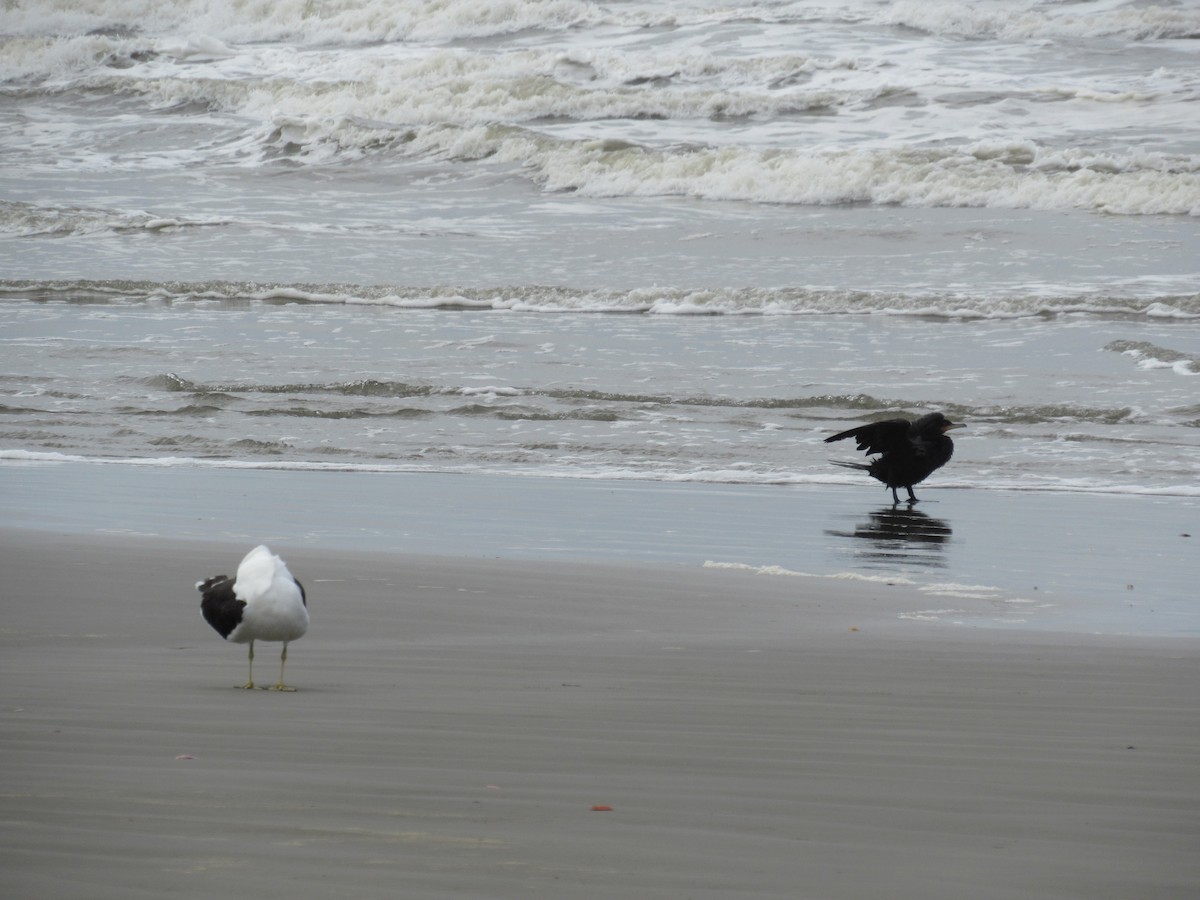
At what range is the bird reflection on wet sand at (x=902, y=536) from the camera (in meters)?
6.86

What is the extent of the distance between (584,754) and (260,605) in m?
1.05

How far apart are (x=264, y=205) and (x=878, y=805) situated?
23.2 metres

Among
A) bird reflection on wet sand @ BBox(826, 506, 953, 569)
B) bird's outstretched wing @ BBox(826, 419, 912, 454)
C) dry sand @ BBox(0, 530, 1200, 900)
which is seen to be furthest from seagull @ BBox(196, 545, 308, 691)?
bird's outstretched wing @ BBox(826, 419, 912, 454)

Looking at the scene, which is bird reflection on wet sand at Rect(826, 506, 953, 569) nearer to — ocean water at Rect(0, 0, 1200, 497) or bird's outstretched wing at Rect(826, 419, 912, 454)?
bird's outstretched wing at Rect(826, 419, 912, 454)

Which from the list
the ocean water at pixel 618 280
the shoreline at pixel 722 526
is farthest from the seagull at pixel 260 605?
the ocean water at pixel 618 280

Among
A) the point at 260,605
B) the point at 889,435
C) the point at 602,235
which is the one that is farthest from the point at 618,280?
the point at 260,605

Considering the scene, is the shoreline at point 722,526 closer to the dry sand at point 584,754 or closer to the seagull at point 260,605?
the dry sand at point 584,754

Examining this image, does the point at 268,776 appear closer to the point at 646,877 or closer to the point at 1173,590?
the point at 646,877

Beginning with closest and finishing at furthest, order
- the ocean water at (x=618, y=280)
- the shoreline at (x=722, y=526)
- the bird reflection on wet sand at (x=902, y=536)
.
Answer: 1. the shoreline at (x=722, y=526)
2. the bird reflection on wet sand at (x=902, y=536)
3. the ocean water at (x=618, y=280)

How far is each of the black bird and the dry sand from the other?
311 cm

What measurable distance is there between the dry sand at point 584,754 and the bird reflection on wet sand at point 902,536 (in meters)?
1.40

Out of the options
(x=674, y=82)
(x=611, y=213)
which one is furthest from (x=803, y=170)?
(x=674, y=82)

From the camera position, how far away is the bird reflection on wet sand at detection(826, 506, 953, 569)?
6859mm

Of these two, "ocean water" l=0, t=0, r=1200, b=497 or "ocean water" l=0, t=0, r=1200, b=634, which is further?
"ocean water" l=0, t=0, r=1200, b=497
